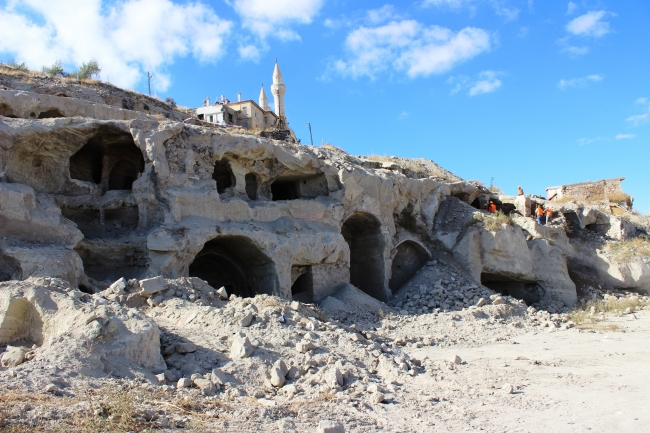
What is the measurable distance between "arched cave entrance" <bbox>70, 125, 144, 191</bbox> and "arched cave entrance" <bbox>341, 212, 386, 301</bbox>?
19.7 ft

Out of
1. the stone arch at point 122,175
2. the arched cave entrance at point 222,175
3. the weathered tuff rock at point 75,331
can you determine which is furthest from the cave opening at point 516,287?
the weathered tuff rock at point 75,331

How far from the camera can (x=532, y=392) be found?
6.30 m

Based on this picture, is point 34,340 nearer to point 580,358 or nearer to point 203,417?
point 203,417

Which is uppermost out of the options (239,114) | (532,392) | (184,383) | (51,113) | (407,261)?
(239,114)

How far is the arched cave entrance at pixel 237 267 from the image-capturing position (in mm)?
12852

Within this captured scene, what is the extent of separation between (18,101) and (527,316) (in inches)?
520

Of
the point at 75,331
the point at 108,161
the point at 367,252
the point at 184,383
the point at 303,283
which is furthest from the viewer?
the point at 367,252

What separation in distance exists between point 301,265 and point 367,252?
3018 millimetres

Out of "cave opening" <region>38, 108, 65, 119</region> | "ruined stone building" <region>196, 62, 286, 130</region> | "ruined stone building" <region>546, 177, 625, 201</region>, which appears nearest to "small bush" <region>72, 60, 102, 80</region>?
"ruined stone building" <region>196, 62, 286, 130</region>

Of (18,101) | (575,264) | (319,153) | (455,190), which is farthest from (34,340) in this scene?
(575,264)

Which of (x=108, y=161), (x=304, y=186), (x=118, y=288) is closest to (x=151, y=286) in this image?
(x=118, y=288)

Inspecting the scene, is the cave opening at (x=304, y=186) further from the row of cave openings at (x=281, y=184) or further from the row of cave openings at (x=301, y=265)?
the row of cave openings at (x=301, y=265)

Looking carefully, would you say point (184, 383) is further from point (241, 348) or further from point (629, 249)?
point (629, 249)

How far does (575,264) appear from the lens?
17.9 meters
